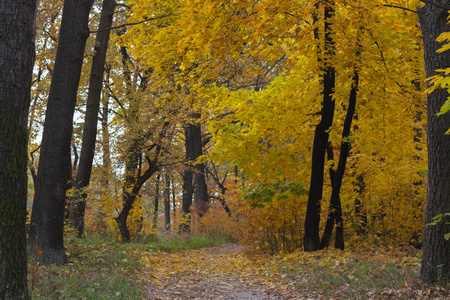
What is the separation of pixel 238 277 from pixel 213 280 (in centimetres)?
Result: 75

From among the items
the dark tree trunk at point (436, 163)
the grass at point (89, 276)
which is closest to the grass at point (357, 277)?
the dark tree trunk at point (436, 163)

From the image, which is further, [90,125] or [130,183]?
[130,183]

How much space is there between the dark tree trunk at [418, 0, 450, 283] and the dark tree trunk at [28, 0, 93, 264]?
247 inches

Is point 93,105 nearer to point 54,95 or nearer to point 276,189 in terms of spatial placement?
point 54,95

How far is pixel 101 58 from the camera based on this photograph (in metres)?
Answer: 11.8

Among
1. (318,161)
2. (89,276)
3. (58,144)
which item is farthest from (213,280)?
(58,144)

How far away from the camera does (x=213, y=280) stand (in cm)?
934

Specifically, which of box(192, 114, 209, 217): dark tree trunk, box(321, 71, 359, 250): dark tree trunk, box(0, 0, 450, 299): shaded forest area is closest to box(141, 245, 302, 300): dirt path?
box(0, 0, 450, 299): shaded forest area

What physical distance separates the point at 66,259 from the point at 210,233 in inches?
524

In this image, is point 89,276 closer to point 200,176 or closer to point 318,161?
point 318,161

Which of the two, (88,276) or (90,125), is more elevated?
(90,125)

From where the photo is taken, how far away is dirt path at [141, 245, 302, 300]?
7.61 meters

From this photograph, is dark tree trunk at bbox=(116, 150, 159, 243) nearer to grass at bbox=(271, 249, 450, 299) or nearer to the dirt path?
the dirt path

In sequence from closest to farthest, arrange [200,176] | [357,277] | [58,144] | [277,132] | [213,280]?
[357,277]
[58,144]
[213,280]
[277,132]
[200,176]
